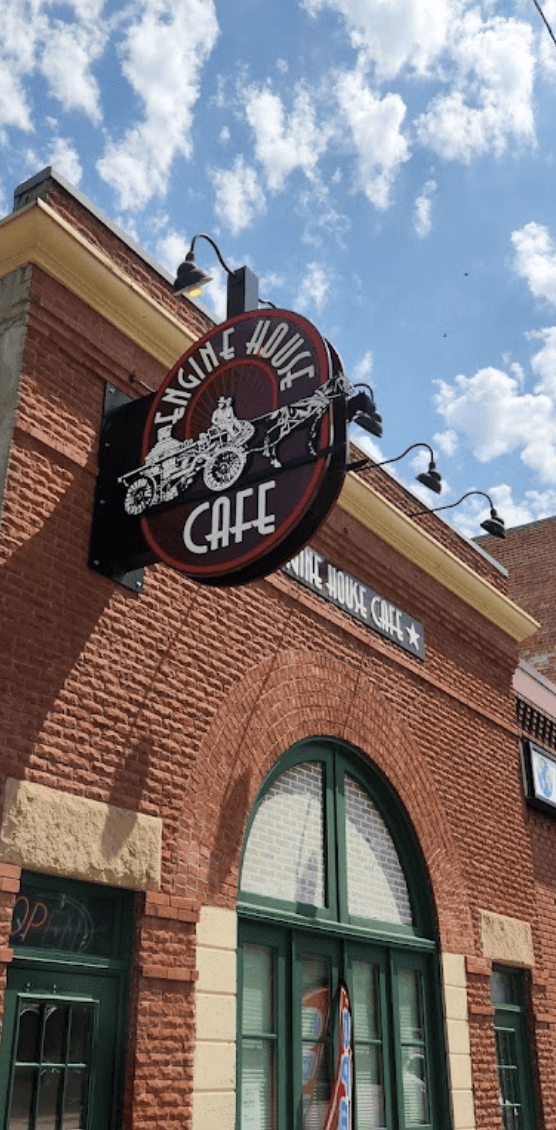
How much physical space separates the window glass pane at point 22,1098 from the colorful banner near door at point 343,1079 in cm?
327

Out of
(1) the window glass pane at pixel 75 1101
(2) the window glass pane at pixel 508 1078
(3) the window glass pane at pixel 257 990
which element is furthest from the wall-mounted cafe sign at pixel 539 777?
(1) the window glass pane at pixel 75 1101

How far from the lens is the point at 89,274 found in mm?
8211

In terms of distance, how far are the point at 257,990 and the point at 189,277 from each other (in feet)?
18.6

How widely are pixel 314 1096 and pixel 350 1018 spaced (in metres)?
0.75

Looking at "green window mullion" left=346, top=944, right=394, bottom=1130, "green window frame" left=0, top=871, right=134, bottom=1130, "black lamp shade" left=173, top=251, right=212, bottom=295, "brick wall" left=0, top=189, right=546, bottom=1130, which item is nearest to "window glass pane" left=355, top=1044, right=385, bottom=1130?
"green window mullion" left=346, top=944, right=394, bottom=1130

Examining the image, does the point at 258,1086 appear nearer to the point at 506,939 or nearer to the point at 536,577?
the point at 506,939

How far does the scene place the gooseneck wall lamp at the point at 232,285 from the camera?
853 centimetres

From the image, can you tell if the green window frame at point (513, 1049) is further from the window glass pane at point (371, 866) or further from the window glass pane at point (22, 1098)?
the window glass pane at point (22, 1098)

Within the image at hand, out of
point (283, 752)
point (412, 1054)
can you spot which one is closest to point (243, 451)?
point (283, 752)

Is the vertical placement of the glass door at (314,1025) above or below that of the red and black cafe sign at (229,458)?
below

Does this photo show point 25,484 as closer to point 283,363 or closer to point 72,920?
point 283,363

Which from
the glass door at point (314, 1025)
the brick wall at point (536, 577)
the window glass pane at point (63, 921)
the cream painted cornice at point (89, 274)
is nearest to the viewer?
the window glass pane at point (63, 921)

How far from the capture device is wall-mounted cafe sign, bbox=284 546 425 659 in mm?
10281

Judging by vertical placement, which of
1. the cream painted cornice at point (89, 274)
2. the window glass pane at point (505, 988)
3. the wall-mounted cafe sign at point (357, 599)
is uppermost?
the cream painted cornice at point (89, 274)
